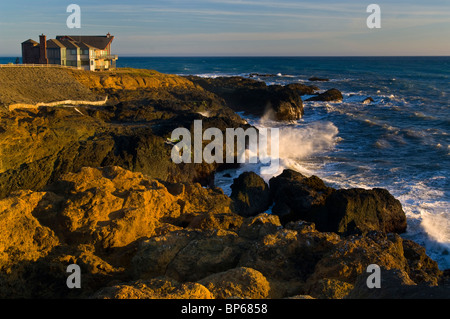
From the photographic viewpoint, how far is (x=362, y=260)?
6.07 m

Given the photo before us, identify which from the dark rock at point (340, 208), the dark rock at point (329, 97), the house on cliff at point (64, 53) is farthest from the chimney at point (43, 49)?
the dark rock at point (340, 208)

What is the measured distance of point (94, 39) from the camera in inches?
1828

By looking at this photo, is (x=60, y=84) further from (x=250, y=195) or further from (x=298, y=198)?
(x=298, y=198)

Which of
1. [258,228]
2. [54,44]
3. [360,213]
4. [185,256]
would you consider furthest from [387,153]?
[54,44]

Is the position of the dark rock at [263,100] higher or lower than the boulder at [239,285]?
higher

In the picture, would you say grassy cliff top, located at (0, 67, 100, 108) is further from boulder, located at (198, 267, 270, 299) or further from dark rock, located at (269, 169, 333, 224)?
boulder, located at (198, 267, 270, 299)

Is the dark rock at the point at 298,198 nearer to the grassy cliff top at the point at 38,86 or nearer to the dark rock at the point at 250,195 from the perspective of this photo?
the dark rock at the point at 250,195

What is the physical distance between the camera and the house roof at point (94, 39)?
45.5m

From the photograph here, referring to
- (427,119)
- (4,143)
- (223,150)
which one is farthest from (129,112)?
(427,119)

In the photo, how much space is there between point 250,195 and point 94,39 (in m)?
37.5

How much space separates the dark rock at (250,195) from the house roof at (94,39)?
3456 centimetres

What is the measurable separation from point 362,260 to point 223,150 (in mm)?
16634

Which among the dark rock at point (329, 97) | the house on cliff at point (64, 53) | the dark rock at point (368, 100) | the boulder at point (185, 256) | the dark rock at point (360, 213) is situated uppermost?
the house on cliff at point (64, 53)

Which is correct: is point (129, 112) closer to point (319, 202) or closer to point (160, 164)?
point (160, 164)
